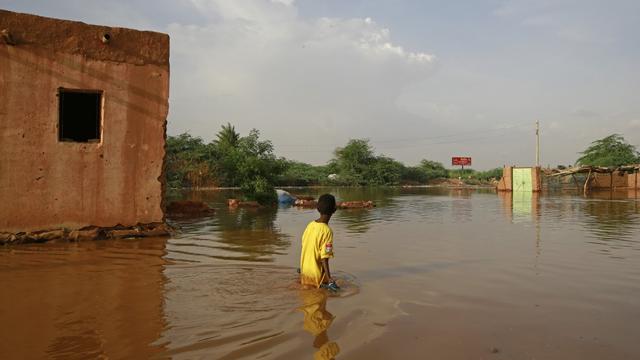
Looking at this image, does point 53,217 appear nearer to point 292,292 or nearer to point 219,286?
point 219,286

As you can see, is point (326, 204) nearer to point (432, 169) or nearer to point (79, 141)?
point (79, 141)

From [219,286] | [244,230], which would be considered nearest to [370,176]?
[244,230]

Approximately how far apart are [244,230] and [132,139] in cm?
358

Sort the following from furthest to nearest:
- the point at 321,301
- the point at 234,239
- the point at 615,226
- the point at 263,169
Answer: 1. the point at 263,169
2. the point at 615,226
3. the point at 234,239
4. the point at 321,301

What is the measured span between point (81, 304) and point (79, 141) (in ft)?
17.7

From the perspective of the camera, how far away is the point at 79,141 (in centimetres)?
948

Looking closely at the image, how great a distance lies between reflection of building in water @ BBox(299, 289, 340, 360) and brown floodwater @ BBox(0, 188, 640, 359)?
2cm

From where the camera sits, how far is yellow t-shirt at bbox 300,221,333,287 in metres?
5.35

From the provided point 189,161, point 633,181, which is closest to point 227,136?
point 189,161

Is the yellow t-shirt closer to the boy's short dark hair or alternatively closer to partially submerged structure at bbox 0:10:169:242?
the boy's short dark hair

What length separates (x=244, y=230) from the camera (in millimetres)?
12055

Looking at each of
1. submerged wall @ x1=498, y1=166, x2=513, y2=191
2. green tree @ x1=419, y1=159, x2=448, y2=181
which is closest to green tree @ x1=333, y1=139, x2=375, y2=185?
green tree @ x1=419, y1=159, x2=448, y2=181

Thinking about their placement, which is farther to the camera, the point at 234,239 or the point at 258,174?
the point at 258,174

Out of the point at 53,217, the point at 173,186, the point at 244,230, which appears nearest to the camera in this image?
the point at 53,217
